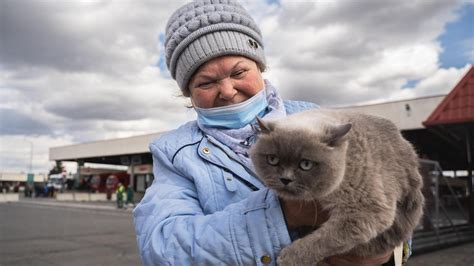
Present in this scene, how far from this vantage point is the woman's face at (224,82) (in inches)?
97.0

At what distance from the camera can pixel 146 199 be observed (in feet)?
7.47

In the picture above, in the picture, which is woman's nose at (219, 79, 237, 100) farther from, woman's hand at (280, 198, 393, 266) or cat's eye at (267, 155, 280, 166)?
woman's hand at (280, 198, 393, 266)

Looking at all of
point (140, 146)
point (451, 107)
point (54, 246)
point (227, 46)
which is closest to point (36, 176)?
point (140, 146)

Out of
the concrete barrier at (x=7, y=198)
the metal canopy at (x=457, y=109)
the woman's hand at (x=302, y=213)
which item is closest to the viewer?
the woman's hand at (x=302, y=213)

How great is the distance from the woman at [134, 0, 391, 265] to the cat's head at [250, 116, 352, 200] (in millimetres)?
89

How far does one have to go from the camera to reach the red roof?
10812 mm

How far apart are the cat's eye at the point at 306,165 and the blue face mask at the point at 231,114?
548 millimetres

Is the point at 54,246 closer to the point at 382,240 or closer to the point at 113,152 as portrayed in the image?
the point at 382,240

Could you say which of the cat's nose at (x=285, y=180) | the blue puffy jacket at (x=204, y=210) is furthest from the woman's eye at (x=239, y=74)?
the cat's nose at (x=285, y=180)

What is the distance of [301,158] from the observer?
2121 millimetres

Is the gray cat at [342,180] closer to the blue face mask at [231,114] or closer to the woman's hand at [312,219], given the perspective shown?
the woman's hand at [312,219]

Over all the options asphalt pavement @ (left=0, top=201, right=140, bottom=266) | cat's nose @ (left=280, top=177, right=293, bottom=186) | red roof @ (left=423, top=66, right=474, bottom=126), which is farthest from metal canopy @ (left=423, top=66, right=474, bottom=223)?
cat's nose @ (left=280, top=177, right=293, bottom=186)

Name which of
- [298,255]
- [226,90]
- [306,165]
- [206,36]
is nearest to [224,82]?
[226,90]

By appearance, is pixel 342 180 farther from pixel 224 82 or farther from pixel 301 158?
pixel 224 82
